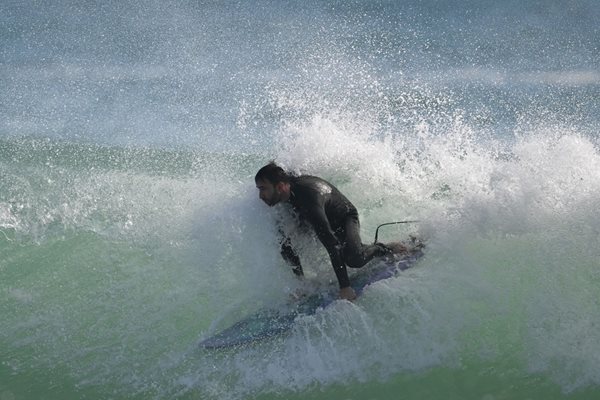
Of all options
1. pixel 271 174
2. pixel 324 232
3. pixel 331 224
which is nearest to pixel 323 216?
pixel 324 232

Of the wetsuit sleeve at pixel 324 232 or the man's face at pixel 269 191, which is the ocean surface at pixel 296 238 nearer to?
the wetsuit sleeve at pixel 324 232

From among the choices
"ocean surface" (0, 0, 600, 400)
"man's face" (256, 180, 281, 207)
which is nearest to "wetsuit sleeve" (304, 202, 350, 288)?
"man's face" (256, 180, 281, 207)

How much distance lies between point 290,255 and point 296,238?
17 centimetres

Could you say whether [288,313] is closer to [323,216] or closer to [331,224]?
[331,224]

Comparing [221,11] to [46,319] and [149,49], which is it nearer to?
[149,49]

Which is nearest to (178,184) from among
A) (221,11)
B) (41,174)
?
(41,174)

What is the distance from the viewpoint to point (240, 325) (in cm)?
562

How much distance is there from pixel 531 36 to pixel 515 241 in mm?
11953

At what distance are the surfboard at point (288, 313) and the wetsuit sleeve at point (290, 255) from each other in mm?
278

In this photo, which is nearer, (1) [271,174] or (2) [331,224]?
(1) [271,174]

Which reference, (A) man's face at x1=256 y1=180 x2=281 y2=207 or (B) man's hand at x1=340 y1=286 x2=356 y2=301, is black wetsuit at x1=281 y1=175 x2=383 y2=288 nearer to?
(B) man's hand at x1=340 y1=286 x2=356 y2=301

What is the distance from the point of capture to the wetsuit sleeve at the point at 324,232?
5266 millimetres

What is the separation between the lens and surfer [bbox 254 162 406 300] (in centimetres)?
529

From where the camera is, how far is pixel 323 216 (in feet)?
17.4
